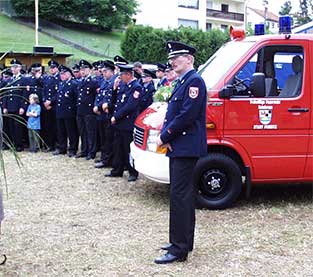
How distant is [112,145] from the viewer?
9.96 m

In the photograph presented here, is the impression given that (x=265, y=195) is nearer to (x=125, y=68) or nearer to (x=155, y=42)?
(x=125, y=68)

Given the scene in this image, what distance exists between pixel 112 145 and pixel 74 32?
45760mm

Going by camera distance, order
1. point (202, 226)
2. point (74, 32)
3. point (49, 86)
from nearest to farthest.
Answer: point (202, 226)
point (49, 86)
point (74, 32)

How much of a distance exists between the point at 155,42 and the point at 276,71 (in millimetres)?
Answer: 30800

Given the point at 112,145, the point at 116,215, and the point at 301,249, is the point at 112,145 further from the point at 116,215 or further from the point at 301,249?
the point at 301,249

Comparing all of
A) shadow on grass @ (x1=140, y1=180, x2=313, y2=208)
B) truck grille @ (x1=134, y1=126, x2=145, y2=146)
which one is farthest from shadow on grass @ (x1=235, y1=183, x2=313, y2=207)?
truck grille @ (x1=134, y1=126, x2=145, y2=146)

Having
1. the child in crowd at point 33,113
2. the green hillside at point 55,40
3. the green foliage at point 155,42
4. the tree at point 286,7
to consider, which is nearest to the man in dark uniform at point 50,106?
the child in crowd at point 33,113

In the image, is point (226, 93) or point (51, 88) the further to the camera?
point (51, 88)

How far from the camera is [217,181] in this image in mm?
7012

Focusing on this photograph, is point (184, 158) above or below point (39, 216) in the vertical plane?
above

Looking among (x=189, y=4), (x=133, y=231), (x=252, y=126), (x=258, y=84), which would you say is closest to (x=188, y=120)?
(x=133, y=231)

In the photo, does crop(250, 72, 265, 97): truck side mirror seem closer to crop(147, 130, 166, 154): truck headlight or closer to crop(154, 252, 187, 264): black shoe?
crop(147, 130, 166, 154): truck headlight

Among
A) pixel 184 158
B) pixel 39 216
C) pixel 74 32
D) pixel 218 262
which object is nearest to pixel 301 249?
pixel 218 262

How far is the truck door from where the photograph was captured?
6.89 metres
